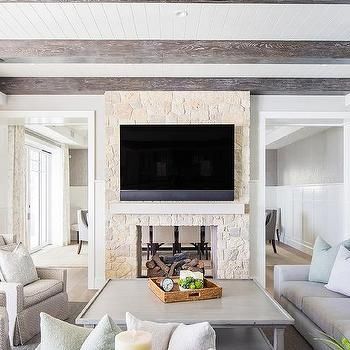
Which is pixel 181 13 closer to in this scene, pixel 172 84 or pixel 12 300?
pixel 172 84

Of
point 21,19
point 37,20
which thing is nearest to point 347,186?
point 37,20

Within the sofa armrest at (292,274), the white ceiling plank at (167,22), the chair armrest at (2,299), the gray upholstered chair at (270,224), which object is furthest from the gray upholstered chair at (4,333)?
the gray upholstered chair at (270,224)

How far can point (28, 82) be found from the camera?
552 cm

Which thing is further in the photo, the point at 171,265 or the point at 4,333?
the point at 171,265

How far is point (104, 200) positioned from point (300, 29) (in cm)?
319

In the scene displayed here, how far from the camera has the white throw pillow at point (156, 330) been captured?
176 centimetres

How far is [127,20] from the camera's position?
3.64 meters

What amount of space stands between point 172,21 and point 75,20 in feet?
2.65

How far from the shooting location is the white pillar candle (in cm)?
129

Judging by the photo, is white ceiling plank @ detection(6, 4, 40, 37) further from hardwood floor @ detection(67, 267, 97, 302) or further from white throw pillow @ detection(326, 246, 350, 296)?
white throw pillow @ detection(326, 246, 350, 296)

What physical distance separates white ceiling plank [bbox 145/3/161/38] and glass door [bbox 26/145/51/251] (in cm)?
569

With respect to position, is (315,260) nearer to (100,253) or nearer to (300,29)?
(300,29)

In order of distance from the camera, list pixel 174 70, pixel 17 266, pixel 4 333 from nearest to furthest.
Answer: pixel 4 333, pixel 17 266, pixel 174 70

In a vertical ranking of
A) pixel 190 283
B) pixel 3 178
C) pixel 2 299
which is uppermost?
pixel 3 178
